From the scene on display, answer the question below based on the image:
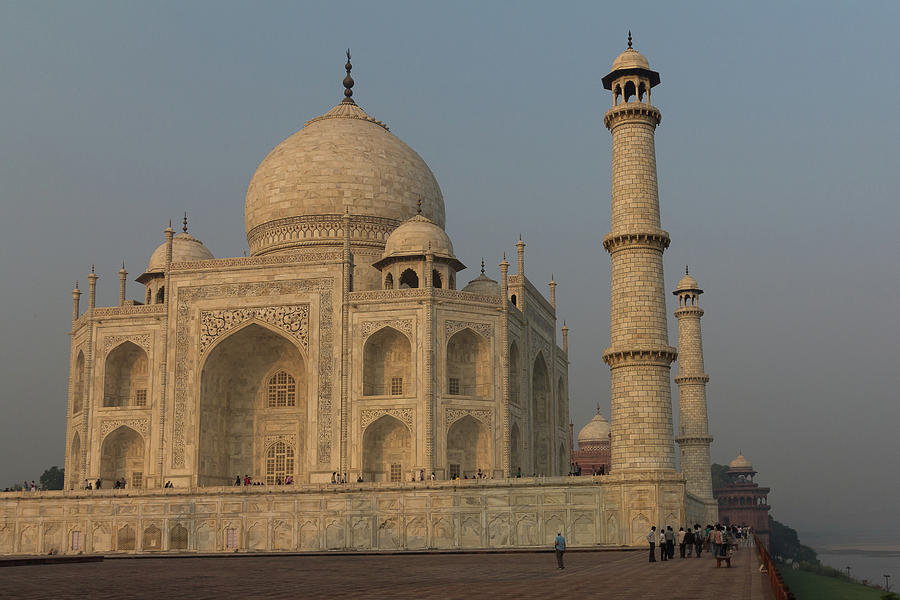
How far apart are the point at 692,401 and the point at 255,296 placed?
17290mm

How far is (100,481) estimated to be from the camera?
114 feet

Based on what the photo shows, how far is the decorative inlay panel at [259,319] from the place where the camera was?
34.1 metres

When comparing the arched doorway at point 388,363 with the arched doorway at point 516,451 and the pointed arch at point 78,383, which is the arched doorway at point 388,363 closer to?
the arched doorway at point 516,451

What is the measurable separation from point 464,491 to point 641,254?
7732 mm

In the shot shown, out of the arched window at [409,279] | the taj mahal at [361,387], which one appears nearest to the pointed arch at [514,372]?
the taj mahal at [361,387]

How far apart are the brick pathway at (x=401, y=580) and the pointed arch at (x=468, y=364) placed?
13059mm

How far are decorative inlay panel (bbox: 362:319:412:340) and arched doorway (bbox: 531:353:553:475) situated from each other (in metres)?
7.45

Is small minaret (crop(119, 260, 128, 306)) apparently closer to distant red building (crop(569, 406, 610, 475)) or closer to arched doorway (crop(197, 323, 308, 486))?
arched doorway (crop(197, 323, 308, 486))

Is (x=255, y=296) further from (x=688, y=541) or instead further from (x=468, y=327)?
(x=688, y=541)

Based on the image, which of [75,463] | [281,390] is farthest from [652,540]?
[75,463]

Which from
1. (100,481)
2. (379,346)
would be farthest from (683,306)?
(100,481)

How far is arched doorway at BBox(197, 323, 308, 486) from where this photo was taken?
34938 millimetres

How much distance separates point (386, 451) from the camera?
33656mm

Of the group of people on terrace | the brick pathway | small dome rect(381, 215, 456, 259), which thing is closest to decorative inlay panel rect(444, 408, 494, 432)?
small dome rect(381, 215, 456, 259)
